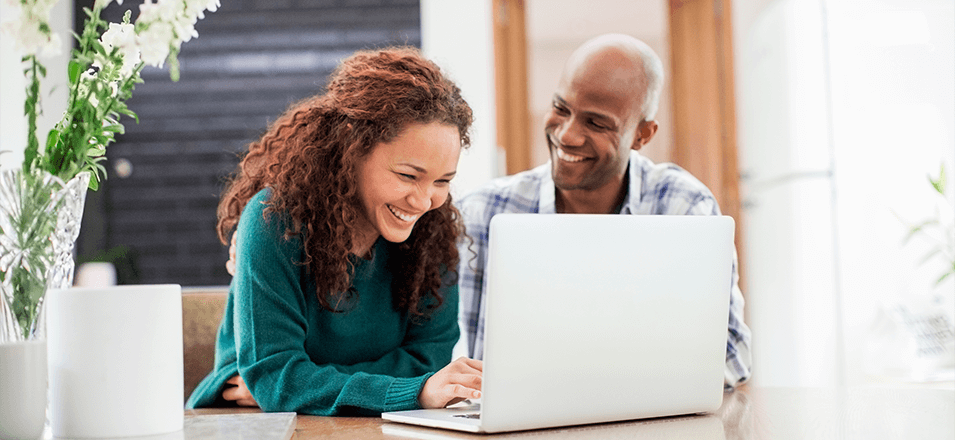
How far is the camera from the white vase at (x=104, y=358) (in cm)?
80

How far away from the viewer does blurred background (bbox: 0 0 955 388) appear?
294cm

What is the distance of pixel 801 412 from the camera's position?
1.02 metres

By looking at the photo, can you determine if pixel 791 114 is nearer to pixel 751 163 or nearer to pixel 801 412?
pixel 751 163

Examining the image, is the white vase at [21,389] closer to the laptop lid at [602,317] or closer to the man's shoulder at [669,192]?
the laptop lid at [602,317]

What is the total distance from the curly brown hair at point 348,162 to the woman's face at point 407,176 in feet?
Result: 0.05

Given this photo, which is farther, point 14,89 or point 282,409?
point 14,89

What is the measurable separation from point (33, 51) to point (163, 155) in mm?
3509

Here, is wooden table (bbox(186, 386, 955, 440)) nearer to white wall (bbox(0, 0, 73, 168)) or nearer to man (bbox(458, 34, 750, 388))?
man (bbox(458, 34, 750, 388))

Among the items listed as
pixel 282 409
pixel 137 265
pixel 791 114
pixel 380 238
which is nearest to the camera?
pixel 282 409

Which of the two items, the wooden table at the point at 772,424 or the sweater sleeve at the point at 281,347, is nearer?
the wooden table at the point at 772,424

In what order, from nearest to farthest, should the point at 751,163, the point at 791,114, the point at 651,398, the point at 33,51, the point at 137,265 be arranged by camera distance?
the point at 33,51
the point at 651,398
the point at 791,114
the point at 751,163
the point at 137,265

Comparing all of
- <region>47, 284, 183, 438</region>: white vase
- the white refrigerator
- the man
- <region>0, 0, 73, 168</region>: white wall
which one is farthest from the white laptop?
<region>0, 0, 73, 168</region>: white wall

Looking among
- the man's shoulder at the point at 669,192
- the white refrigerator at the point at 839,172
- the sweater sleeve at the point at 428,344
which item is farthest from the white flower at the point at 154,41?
the white refrigerator at the point at 839,172

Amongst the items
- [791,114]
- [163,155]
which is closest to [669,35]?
[791,114]
